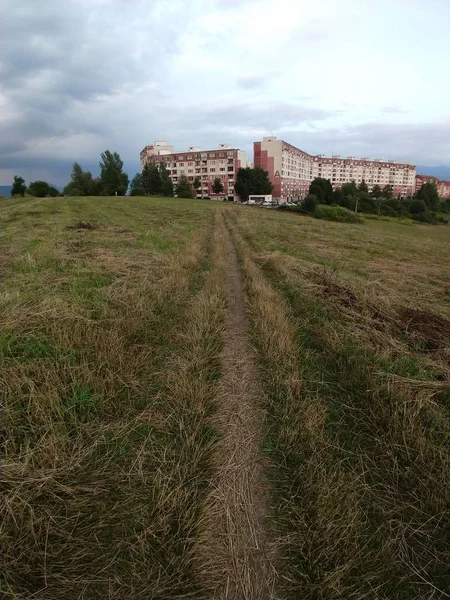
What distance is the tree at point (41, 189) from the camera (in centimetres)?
6819

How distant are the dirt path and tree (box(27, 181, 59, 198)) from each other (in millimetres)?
78681

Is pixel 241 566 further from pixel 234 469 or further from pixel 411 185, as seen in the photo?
pixel 411 185

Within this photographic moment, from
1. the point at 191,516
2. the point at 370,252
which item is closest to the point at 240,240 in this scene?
the point at 370,252

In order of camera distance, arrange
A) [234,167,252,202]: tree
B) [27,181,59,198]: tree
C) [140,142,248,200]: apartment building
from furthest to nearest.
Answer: [140,142,248,200]: apartment building
[234,167,252,202]: tree
[27,181,59,198]: tree

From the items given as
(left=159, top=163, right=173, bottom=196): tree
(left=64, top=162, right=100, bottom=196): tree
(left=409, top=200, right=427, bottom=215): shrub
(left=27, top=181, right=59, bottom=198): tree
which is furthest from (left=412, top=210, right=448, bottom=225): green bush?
(left=27, top=181, right=59, bottom=198): tree

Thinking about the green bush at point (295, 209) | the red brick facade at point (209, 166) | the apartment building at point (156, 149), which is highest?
the apartment building at point (156, 149)

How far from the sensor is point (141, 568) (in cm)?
181

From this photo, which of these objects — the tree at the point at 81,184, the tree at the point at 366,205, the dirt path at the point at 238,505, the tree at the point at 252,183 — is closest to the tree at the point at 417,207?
the tree at the point at 366,205

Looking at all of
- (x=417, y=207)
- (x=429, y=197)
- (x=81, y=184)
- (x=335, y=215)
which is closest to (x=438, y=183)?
(x=429, y=197)

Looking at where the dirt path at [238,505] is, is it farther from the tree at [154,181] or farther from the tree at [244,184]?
the tree at [244,184]

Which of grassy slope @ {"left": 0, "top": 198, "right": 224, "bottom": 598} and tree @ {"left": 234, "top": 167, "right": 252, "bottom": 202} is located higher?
tree @ {"left": 234, "top": 167, "right": 252, "bottom": 202}

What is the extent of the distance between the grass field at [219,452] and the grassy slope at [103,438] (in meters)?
0.01

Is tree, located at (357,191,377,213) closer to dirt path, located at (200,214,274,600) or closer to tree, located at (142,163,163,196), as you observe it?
tree, located at (142,163,163,196)

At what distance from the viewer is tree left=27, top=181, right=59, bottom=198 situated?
68.2 m
